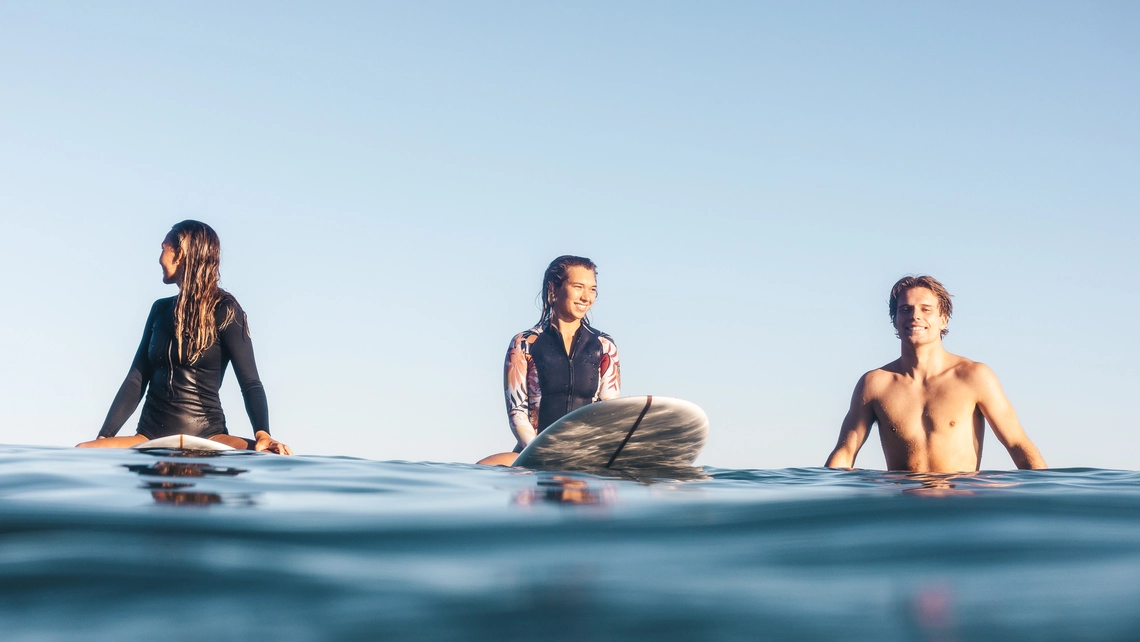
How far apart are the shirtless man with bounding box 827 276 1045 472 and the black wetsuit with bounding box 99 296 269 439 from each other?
3.66 m

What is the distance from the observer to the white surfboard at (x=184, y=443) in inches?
184

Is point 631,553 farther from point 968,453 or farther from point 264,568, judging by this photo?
point 968,453

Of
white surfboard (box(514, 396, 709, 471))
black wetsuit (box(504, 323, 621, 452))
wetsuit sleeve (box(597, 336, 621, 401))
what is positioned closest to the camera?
white surfboard (box(514, 396, 709, 471))

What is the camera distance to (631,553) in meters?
1.75

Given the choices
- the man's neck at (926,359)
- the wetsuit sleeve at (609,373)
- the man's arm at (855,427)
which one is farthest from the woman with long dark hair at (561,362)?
the man's neck at (926,359)

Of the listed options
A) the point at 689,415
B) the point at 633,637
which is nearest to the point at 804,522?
the point at 633,637

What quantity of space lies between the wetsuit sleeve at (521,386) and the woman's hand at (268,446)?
6.44ft

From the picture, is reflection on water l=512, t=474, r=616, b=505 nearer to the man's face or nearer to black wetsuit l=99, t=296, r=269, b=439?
black wetsuit l=99, t=296, r=269, b=439

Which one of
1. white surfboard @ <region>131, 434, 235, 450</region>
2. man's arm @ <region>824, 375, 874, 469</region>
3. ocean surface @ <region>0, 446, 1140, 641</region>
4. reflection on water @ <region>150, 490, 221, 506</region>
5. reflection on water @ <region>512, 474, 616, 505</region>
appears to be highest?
man's arm @ <region>824, 375, 874, 469</region>

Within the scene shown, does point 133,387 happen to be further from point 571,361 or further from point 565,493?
point 565,493

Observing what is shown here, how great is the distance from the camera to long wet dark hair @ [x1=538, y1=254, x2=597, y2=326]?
6711 millimetres

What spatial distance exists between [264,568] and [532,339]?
16.6 feet

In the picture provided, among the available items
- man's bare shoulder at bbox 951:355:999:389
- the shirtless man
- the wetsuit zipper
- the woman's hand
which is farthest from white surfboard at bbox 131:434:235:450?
man's bare shoulder at bbox 951:355:999:389

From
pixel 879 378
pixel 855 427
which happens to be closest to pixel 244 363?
pixel 855 427
